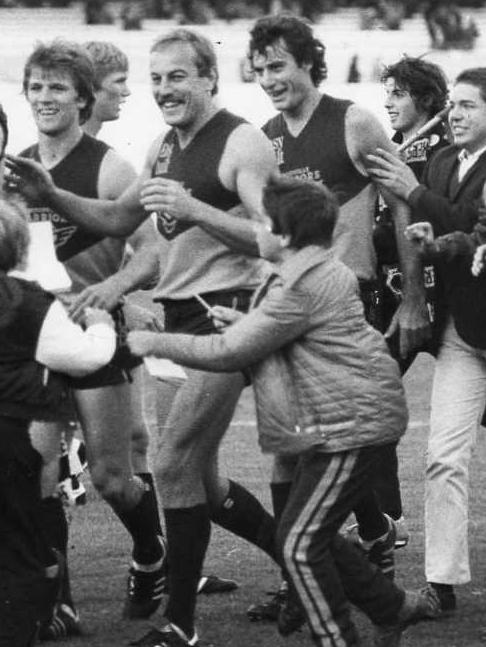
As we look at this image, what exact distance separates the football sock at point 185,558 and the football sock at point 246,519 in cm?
46

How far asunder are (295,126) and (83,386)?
4.71 ft

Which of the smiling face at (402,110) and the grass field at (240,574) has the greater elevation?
the smiling face at (402,110)

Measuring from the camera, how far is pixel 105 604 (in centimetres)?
692

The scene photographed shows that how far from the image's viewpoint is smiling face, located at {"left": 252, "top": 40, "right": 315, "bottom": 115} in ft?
21.5

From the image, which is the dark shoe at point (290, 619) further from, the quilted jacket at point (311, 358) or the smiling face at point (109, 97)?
the smiling face at point (109, 97)

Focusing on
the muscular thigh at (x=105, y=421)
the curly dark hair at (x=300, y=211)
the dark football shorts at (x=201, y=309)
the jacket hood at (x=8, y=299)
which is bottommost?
the muscular thigh at (x=105, y=421)

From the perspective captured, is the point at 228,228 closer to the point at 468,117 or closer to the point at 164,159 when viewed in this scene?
the point at 164,159

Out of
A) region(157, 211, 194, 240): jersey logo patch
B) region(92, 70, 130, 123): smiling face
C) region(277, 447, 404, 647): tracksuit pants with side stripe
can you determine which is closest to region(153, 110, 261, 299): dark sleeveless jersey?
region(157, 211, 194, 240): jersey logo patch

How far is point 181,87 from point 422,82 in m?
1.36

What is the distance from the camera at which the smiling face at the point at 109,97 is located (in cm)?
732

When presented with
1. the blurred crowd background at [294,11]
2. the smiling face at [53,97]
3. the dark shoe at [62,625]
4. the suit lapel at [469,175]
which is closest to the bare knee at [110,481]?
the dark shoe at [62,625]

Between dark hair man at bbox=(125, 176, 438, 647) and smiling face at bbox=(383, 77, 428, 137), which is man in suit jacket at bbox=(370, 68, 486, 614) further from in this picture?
dark hair man at bbox=(125, 176, 438, 647)

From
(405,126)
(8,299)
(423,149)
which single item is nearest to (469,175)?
(423,149)

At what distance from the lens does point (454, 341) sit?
21.3 ft
